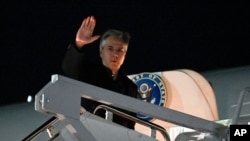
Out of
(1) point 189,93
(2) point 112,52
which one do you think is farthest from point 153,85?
(2) point 112,52

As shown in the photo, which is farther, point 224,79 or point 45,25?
point 45,25

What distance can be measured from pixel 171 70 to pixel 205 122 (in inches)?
123

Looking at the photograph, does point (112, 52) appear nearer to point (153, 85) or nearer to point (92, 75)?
point (92, 75)

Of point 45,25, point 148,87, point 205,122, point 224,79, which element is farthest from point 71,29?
point 205,122

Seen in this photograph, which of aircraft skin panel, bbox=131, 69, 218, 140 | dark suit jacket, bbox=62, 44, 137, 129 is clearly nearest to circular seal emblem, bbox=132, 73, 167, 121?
aircraft skin panel, bbox=131, 69, 218, 140

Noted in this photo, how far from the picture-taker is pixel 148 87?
5285mm

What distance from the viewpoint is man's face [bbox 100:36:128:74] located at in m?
2.74

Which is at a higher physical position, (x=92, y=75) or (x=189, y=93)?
(x=92, y=75)

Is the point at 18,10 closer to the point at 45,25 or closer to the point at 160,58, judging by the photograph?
the point at 45,25

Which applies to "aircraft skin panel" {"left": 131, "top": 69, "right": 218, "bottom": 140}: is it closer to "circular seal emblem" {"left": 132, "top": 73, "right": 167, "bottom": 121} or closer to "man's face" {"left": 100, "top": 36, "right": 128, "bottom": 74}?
"circular seal emblem" {"left": 132, "top": 73, "right": 167, "bottom": 121}

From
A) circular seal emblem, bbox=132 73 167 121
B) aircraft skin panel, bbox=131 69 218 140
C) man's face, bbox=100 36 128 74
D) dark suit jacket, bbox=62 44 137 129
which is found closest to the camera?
dark suit jacket, bbox=62 44 137 129

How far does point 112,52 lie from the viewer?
9.02 feet

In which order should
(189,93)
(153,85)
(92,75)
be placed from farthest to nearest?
(153,85)
(189,93)
(92,75)

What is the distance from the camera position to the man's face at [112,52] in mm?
2740
